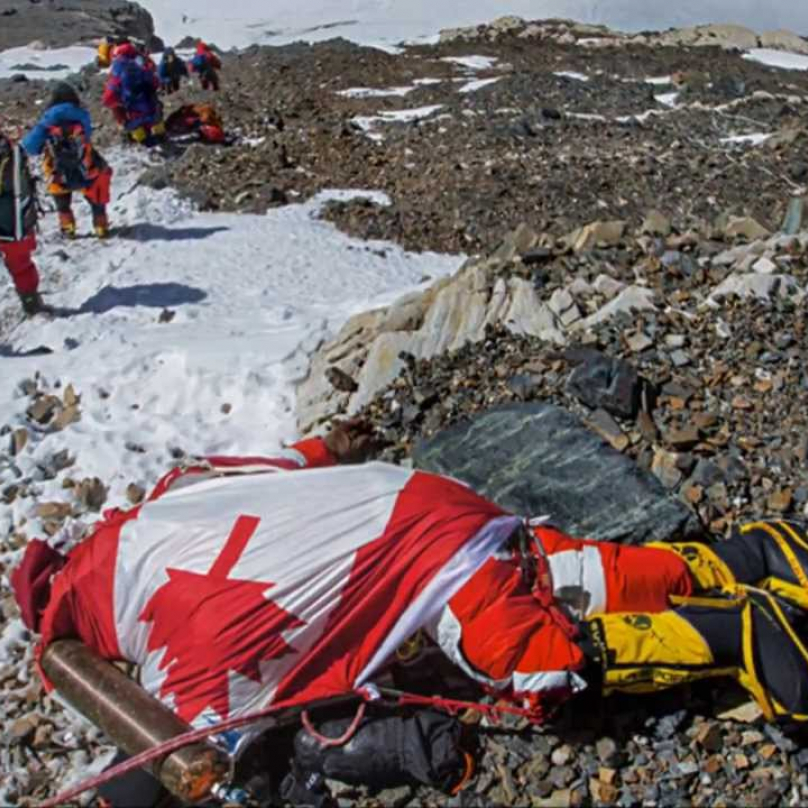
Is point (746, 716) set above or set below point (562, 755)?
above

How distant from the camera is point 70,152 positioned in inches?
385

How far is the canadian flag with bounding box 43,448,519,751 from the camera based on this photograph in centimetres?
341

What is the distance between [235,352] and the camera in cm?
665

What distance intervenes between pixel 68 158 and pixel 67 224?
2.27ft

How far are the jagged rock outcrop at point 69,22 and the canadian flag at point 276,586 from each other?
26137mm

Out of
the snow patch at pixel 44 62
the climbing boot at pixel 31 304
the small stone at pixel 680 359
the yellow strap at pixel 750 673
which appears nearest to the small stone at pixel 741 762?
the yellow strap at pixel 750 673

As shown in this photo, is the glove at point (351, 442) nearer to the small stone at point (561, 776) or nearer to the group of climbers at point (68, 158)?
the small stone at point (561, 776)

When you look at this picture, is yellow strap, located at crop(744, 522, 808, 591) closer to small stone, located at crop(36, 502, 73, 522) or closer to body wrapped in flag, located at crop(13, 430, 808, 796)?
body wrapped in flag, located at crop(13, 430, 808, 796)

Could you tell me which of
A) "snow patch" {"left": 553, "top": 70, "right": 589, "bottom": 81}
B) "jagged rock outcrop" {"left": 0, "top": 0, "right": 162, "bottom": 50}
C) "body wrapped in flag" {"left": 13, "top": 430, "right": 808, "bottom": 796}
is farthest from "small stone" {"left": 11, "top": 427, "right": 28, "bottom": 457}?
"jagged rock outcrop" {"left": 0, "top": 0, "right": 162, "bottom": 50}

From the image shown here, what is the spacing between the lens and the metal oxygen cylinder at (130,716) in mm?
3232

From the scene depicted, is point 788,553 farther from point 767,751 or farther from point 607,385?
point 607,385

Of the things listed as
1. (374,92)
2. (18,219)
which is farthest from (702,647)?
(374,92)

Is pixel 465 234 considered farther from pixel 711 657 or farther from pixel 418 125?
pixel 711 657

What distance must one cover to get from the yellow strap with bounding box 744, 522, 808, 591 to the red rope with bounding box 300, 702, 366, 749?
1.70 meters
